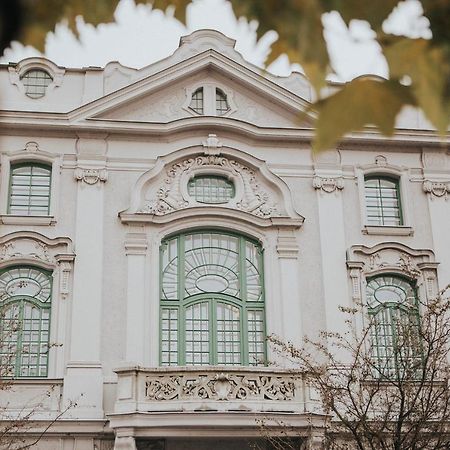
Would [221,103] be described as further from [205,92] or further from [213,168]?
[213,168]

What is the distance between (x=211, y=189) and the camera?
21.6 m

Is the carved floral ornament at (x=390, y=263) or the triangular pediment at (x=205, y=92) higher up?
the triangular pediment at (x=205, y=92)

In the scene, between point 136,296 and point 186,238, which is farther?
point 186,238

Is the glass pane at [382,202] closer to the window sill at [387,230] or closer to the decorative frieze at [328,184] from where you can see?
the window sill at [387,230]

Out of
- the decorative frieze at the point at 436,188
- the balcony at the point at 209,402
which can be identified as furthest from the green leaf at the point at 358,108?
the decorative frieze at the point at 436,188

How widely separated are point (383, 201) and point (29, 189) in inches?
327

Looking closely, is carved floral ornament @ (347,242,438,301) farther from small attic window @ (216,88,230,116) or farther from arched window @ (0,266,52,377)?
arched window @ (0,266,52,377)

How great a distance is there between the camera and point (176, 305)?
20344mm

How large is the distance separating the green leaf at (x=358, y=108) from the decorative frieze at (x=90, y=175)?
1809cm

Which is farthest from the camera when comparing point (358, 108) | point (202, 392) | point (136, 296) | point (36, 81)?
point (36, 81)

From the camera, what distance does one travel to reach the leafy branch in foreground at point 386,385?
1614cm

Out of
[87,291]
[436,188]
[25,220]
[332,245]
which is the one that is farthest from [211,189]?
[436,188]

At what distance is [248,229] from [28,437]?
6521mm

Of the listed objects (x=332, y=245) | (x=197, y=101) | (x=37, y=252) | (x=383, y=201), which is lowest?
(x=37, y=252)
